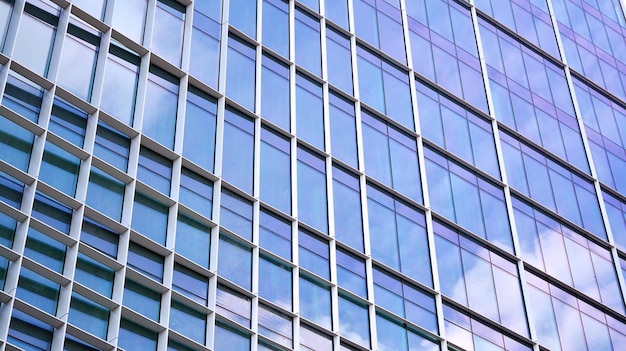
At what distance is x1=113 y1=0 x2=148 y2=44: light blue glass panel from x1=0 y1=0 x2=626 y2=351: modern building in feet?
0.27

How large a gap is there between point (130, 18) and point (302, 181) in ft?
25.6

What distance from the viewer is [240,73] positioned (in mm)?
40344

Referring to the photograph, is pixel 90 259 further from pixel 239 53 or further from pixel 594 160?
pixel 594 160

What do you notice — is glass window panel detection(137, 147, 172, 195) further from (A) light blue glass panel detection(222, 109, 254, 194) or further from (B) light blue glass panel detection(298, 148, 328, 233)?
(B) light blue glass panel detection(298, 148, 328, 233)

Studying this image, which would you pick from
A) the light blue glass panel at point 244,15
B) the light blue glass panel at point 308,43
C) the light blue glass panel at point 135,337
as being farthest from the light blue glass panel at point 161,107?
the light blue glass panel at point 308,43

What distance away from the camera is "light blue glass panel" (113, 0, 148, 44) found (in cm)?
3725

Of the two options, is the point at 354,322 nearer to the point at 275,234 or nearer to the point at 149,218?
the point at 275,234

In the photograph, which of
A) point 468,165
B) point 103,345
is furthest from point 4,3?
point 468,165

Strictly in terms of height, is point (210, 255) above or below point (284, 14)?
below

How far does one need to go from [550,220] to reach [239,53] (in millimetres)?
15630

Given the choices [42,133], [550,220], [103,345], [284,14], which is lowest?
[103,345]

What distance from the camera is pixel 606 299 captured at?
48094 mm

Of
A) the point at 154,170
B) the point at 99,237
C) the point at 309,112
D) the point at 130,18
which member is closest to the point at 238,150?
the point at 154,170

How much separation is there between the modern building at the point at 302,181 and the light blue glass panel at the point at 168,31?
0.28 ft
